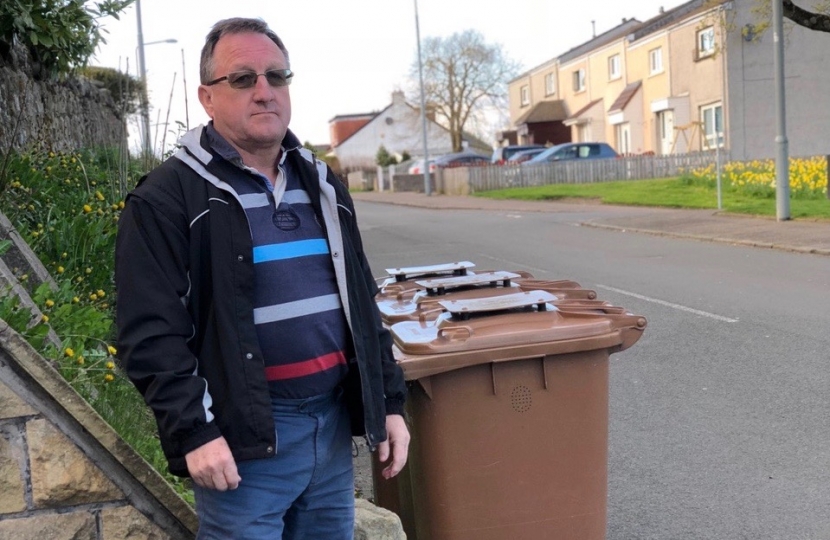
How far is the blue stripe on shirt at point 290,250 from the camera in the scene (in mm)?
2436

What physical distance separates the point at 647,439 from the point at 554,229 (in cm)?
1366

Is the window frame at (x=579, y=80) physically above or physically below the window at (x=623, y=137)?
above

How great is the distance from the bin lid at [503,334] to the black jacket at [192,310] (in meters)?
1.02

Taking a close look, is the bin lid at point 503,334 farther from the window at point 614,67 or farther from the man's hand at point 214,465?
the window at point 614,67

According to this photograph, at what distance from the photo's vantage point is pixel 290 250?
2.49 meters

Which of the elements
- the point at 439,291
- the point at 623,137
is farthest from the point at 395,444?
the point at 623,137

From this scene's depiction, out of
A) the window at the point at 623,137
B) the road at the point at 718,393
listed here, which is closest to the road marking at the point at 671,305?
the road at the point at 718,393

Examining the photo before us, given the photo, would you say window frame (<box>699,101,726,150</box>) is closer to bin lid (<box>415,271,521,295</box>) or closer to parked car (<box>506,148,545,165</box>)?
parked car (<box>506,148,545,165</box>)

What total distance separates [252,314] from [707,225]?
51.7 ft

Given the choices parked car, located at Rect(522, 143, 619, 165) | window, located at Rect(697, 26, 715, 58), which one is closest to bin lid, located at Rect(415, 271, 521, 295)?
parked car, located at Rect(522, 143, 619, 165)

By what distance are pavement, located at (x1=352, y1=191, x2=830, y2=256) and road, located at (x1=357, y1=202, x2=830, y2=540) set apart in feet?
2.04

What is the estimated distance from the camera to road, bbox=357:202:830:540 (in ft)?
15.0

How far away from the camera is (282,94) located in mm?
2584

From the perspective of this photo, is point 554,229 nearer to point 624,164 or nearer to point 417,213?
point 417,213
